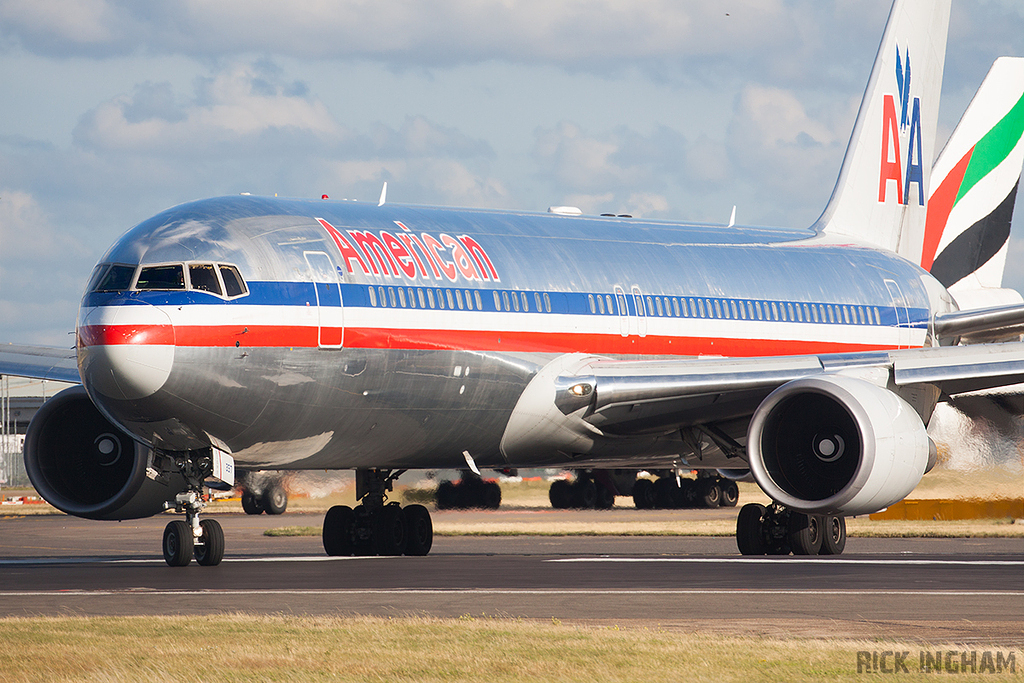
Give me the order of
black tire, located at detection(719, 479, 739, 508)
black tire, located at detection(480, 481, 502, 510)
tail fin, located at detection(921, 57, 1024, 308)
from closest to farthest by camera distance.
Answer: black tire, located at detection(480, 481, 502, 510)
tail fin, located at detection(921, 57, 1024, 308)
black tire, located at detection(719, 479, 739, 508)

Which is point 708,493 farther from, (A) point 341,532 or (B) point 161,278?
(B) point 161,278

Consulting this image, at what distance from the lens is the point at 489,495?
32969 mm

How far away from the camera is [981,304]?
31.1m

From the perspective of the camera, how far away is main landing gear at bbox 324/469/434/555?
906 inches

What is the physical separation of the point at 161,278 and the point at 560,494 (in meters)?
27.9

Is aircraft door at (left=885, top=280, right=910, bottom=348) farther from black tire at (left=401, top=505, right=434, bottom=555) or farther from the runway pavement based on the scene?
black tire at (left=401, top=505, right=434, bottom=555)

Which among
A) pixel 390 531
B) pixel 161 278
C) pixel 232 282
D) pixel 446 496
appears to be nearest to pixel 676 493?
pixel 446 496

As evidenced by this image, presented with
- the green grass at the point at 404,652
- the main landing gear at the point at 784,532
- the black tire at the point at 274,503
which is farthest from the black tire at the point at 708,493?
the green grass at the point at 404,652

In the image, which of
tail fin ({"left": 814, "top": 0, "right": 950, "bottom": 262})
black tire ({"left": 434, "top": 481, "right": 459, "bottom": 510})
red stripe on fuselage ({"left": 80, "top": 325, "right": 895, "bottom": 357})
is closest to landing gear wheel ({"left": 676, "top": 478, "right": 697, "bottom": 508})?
black tire ({"left": 434, "top": 481, "right": 459, "bottom": 510})

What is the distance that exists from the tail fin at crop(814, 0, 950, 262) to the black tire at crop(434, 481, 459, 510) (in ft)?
29.4

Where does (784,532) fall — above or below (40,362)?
below

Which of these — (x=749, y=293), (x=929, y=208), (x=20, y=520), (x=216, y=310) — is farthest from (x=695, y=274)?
(x=20, y=520)

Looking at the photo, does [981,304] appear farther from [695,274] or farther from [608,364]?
[608,364]

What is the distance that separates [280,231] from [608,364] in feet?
17.1
